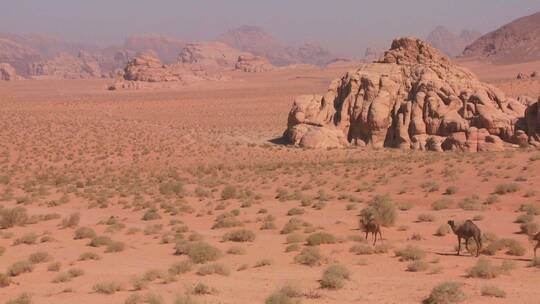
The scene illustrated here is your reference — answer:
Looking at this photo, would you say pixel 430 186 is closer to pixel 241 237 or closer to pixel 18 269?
pixel 241 237

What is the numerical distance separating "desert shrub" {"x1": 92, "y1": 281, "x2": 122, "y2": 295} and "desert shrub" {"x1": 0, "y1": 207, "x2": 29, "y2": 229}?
11095 mm

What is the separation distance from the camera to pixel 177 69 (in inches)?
5487

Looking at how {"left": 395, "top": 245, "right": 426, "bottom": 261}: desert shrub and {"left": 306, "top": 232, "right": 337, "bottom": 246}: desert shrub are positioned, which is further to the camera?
{"left": 306, "top": 232, "right": 337, "bottom": 246}: desert shrub

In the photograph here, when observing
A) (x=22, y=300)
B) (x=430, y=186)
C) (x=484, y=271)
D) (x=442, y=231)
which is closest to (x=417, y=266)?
(x=484, y=271)

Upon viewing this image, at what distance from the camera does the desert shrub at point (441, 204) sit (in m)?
21.8

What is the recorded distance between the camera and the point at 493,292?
1016 centimetres

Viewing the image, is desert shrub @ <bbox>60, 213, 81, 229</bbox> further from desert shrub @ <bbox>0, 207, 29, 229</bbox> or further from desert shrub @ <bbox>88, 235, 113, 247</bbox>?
desert shrub @ <bbox>88, 235, 113, 247</bbox>

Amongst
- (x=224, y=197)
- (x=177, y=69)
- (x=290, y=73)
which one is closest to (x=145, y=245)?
(x=224, y=197)

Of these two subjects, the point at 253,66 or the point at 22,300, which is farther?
the point at 253,66

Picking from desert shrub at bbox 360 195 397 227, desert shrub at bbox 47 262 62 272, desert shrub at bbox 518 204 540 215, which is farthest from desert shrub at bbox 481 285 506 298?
desert shrub at bbox 518 204 540 215

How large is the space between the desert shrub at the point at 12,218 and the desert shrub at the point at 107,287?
11095 mm

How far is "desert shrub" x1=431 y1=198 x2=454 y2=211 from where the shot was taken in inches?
860

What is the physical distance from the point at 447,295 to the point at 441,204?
1275cm

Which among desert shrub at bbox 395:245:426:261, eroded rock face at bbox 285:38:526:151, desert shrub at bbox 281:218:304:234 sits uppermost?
eroded rock face at bbox 285:38:526:151
